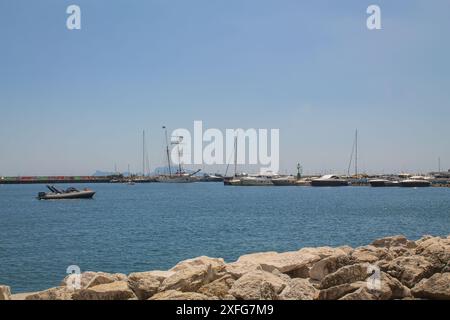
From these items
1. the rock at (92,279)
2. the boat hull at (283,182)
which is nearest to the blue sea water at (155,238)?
the rock at (92,279)

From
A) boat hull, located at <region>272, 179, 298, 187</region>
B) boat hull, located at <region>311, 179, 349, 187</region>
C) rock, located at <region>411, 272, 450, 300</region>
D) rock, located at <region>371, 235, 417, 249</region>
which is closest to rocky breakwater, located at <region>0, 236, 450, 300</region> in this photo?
rock, located at <region>411, 272, 450, 300</region>

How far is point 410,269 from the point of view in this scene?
11.1 m

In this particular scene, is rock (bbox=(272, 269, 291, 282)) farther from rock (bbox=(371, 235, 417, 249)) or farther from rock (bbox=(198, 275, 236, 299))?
rock (bbox=(371, 235, 417, 249))

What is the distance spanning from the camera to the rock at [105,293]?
1012 cm

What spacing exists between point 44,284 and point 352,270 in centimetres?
1313

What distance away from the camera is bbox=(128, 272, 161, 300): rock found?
1048cm

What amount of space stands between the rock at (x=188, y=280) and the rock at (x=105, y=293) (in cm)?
71

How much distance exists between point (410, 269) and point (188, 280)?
4976 millimetres

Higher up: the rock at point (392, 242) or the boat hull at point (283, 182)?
the rock at point (392, 242)

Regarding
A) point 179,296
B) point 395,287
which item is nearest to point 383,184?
point 395,287

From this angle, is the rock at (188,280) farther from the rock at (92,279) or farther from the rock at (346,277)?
the rock at (346,277)
